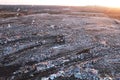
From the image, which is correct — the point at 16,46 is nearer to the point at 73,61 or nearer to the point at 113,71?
the point at 73,61

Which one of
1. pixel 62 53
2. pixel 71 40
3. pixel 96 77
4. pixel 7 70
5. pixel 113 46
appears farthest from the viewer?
pixel 71 40

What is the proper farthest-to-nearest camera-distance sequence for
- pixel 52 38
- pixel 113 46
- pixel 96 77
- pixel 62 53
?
pixel 52 38, pixel 113 46, pixel 62 53, pixel 96 77

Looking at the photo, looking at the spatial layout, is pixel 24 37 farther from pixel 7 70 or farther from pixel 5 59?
pixel 7 70

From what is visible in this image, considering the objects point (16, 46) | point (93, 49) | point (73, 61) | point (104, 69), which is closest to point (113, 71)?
point (104, 69)

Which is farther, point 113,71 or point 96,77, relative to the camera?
point 113,71

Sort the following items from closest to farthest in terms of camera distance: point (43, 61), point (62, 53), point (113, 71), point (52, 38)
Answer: point (113, 71) < point (43, 61) < point (62, 53) < point (52, 38)

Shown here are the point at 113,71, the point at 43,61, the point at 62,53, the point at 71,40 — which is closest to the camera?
the point at 113,71

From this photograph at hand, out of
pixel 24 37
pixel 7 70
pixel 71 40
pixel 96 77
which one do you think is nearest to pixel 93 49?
pixel 71 40

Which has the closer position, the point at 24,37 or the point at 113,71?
the point at 113,71
